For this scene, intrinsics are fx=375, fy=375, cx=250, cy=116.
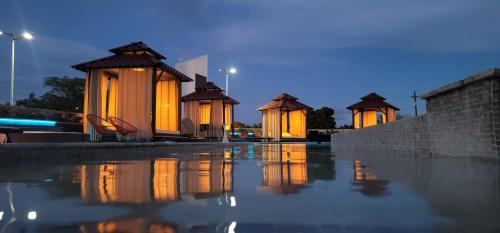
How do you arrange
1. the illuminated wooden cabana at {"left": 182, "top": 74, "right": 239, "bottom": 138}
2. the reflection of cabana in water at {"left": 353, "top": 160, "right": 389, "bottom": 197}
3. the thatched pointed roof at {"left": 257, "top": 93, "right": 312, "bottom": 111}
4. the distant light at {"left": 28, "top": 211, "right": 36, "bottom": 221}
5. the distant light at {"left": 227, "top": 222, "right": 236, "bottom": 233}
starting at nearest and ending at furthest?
the distant light at {"left": 227, "top": 222, "right": 236, "bottom": 233} → the distant light at {"left": 28, "top": 211, "right": 36, "bottom": 221} → the reflection of cabana in water at {"left": 353, "top": 160, "right": 389, "bottom": 197} → the illuminated wooden cabana at {"left": 182, "top": 74, "right": 239, "bottom": 138} → the thatched pointed roof at {"left": 257, "top": 93, "right": 312, "bottom": 111}

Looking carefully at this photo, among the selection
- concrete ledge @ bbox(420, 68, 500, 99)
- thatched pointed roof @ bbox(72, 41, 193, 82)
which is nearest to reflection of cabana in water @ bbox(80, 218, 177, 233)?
concrete ledge @ bbox(420, 68, 500, 99)

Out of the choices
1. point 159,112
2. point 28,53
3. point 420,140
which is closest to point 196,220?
point 420,140

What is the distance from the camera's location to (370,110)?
3011 centimetres

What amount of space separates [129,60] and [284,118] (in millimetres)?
22935

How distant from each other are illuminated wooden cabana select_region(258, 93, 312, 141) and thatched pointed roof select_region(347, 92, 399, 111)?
4.64 metres

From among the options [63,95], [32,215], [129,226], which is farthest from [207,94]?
[63,95]

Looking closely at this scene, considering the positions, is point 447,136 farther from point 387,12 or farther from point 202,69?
point 202,69

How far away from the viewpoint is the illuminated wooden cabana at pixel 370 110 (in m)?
29.0

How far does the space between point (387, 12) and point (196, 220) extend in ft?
76.5

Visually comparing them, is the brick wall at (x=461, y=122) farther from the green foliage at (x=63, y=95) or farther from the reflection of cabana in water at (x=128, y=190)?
the green foliage at (x=63, y=95)

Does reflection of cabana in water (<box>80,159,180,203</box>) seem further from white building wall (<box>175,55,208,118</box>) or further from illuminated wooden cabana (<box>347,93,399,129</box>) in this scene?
white building wall (<box>175,55,208,118</box>)

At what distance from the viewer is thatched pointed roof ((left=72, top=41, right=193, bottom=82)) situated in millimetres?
15992

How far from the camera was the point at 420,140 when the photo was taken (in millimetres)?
8852

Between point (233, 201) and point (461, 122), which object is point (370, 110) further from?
point (233, 201)
